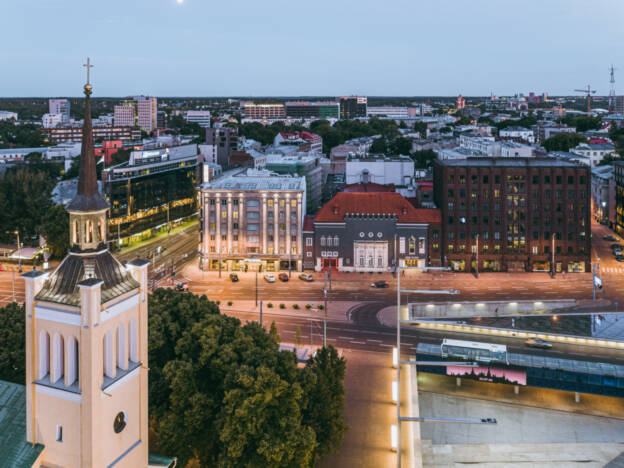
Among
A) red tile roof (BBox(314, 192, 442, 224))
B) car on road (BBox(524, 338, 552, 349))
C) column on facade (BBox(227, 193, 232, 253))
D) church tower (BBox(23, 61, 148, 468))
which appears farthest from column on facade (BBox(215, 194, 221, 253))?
church tower (BBox(23, 61, 148, 468))

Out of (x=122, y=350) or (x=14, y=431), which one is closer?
(x=122, y=350)

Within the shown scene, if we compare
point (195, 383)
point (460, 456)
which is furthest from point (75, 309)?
point (460, 456)

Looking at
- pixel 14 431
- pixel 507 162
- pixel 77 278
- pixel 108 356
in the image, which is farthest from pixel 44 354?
pixel 507 162

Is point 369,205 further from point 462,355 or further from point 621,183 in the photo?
point 621,183

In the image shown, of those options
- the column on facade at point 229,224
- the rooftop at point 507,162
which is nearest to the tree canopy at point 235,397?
the column on facade at point 229,224

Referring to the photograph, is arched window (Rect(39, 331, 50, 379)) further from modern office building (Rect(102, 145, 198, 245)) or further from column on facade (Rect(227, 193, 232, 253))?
modern office building (Rect(102, 145, 198, 245))

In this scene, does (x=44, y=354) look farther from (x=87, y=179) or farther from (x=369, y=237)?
(x=369, y=237)

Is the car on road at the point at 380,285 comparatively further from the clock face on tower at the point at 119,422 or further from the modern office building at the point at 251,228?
the clock face on tower at the point at 119,422
